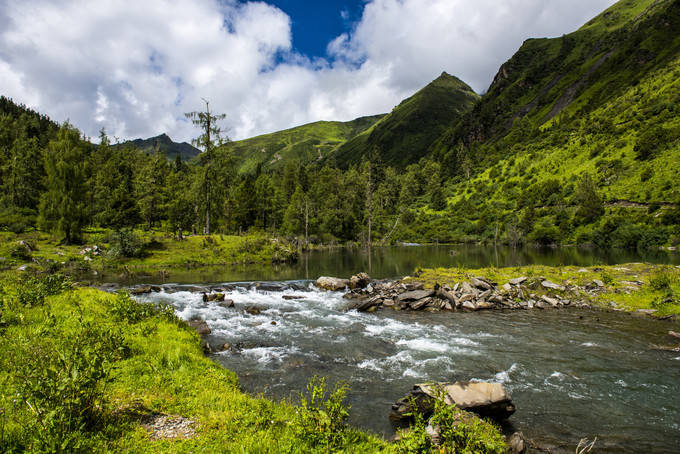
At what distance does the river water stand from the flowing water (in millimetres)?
47

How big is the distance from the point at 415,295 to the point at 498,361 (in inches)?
401

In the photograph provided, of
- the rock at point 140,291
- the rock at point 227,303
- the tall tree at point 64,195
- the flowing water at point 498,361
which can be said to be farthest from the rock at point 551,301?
the tall tree at point 64,195

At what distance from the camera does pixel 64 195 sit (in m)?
46.2

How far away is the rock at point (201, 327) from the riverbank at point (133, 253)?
22820 millimetres

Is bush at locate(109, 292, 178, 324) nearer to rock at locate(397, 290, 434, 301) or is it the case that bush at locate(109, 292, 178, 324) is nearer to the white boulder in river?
the white boulder in river

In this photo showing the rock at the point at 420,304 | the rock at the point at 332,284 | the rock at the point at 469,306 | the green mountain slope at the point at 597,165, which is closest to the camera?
the rock at the point at 469,306

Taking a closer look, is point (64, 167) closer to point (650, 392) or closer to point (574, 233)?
point (650, 392)

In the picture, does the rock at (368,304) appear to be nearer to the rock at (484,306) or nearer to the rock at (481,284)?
the rock at (484,306)

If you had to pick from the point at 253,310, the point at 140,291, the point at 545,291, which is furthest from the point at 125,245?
the point at 545,291

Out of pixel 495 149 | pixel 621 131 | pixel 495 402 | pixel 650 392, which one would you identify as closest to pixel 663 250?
pixel 621 131

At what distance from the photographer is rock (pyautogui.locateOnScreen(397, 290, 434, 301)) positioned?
23.3 meters

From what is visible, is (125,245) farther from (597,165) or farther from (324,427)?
(597,165)

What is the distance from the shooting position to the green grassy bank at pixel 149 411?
4.97 meters

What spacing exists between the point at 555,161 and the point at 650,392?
110 metres
